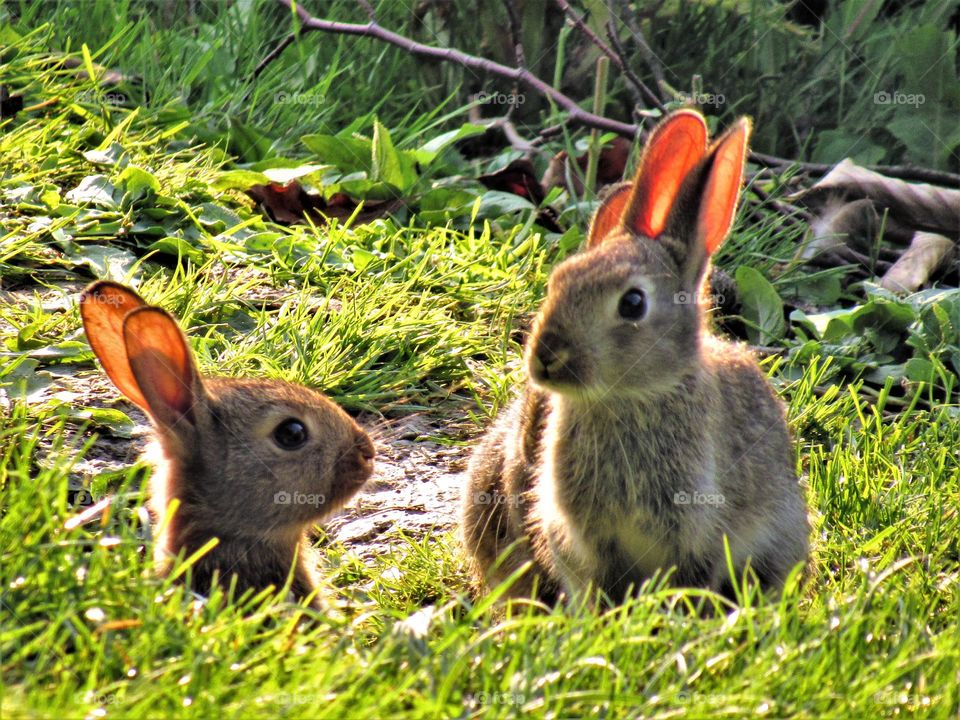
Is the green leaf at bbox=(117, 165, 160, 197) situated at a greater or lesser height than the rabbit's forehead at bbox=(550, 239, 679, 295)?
lesser

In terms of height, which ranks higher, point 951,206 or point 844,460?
point 951,206

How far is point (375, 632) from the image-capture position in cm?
398

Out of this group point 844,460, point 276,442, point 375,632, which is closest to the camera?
point 375,632

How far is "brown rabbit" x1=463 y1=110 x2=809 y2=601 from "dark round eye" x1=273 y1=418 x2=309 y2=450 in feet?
2.52

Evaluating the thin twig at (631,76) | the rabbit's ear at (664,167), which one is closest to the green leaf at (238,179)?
the thin twig at (631,76)

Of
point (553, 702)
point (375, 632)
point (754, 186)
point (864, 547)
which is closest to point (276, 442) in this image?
point (375, 632)

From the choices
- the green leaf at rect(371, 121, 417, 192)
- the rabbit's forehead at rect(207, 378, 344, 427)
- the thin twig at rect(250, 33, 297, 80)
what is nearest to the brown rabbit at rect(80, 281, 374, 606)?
the rabbit's forehead at rect(207, 378, 344, 427)

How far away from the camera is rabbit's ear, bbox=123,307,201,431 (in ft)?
12.7

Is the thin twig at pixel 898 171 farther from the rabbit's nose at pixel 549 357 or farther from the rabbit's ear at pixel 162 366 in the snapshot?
the rabbit's ear at pixel 162 366

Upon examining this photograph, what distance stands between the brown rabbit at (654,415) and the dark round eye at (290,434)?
769mm

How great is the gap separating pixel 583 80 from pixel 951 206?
103 inches

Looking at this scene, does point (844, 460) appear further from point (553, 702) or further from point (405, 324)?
point (553, 702)

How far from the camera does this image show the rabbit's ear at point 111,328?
379 centimetres

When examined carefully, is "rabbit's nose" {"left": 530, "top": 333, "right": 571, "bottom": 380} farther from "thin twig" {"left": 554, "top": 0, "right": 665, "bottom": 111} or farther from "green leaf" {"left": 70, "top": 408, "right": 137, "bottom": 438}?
"thin twig" {"left": 554, "top": 0, "right": 665, "bottom": 111}
